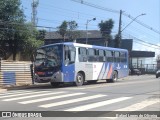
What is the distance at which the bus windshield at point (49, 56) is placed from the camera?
77.0ft

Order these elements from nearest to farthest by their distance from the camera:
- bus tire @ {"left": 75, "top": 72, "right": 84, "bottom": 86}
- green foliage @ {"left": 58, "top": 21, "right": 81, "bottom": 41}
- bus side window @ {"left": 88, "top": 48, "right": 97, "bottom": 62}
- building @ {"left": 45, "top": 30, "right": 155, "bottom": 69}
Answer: bus tire @ {"left": 75, "top": 72, "right": 84, "bottom": 86} < bus side window @ {"left": 88, "top": 48, "right": 97, "bottom": 62} < green foliage @ {"left": 58, "top": 21, "right": 81, "bottom": 41} < building @ {"left": 45, "top": 30, "right": 155, "bottom": 69}

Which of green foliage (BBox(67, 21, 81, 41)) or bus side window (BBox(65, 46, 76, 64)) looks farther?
green foliage (BBox(67, 21, 81, 41))

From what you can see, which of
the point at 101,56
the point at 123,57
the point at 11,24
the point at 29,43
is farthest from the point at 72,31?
the point at 101,56

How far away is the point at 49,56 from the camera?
24.0 m

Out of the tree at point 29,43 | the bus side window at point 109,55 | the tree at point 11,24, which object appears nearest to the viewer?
the bus side window at point 109,55

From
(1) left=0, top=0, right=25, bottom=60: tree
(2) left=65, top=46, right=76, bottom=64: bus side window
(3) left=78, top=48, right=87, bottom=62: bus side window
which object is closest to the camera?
(2) left=65, top=46, right=76, bottom=64: bus side window

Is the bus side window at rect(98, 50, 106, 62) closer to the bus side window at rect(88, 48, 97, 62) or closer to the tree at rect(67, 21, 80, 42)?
the bus side window at rect(88, 48, 97, 62)

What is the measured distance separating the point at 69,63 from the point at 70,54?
0.59 m

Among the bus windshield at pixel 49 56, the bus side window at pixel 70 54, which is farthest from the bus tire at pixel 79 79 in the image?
the bus windshield at pixel 49 56

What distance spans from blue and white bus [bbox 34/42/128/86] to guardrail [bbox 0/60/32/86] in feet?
10.2

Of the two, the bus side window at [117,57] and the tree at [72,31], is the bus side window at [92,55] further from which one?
the tree at [72,31]

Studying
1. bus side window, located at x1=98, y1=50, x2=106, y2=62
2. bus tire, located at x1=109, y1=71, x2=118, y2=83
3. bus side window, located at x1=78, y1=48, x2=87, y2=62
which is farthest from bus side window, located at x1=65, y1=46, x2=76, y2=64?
bus tire, located at x1=109, y1=71, x2=118, y2=83

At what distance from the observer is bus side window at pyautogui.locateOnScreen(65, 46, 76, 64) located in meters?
23.6

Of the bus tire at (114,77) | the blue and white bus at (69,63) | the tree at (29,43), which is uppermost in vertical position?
the tree at (29,43)
